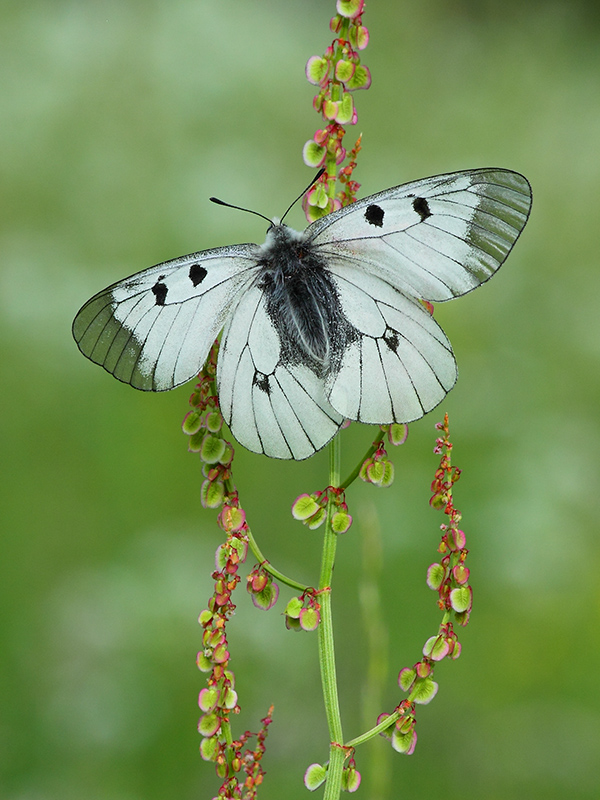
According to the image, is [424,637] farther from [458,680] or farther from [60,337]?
[60,337]

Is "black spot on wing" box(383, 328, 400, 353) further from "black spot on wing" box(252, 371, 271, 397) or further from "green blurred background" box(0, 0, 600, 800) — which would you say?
"green blurred background" box(0, 0, 600, 800)

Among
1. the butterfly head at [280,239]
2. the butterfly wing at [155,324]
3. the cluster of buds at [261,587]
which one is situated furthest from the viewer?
the butterfly head at [280,239]

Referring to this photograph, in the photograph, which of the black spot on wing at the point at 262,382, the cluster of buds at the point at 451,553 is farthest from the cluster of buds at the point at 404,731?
the black spot on wing at the point at 262,382

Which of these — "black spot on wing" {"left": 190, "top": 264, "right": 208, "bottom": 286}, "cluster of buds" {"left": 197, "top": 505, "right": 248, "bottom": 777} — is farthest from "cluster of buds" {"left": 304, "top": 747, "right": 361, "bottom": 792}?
"black spot on wing" {"left": 190, "top": 264, "right": 208, "bottom": 286}

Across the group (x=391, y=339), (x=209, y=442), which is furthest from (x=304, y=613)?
(x=391, y=339)

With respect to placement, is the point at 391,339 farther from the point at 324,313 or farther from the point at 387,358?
the point at 324,313

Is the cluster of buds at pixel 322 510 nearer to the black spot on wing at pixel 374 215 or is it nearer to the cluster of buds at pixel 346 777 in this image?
the cluster of buds at pixel 346 777

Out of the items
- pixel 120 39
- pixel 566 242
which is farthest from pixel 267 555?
pixel 120 39

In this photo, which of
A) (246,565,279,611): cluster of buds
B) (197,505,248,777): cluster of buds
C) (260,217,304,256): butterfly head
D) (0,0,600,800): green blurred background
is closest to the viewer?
(197,505,248,777): cluster of buds
